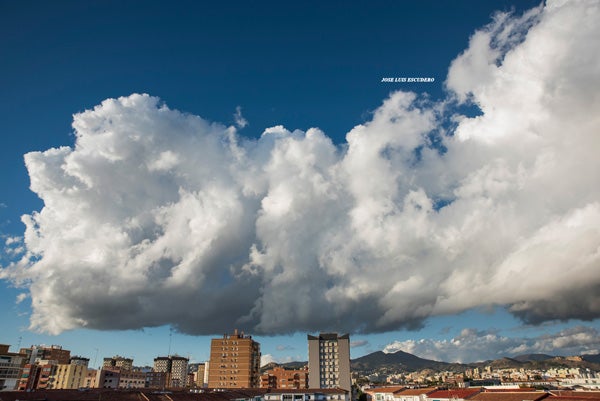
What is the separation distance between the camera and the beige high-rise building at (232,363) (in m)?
167

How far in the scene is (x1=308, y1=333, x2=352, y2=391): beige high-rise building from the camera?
530 ft

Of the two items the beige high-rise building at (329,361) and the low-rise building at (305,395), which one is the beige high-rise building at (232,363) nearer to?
the beige high-rise building at (329,361)

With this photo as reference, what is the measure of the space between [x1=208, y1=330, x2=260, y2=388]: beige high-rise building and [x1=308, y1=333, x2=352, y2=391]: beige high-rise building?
25485 millimetres

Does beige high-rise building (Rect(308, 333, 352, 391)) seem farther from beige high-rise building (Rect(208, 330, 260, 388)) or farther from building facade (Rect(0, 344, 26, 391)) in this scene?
building facade (Rect(0, 344, 26, 391))

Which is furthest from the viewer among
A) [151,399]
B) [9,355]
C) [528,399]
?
[9,355]

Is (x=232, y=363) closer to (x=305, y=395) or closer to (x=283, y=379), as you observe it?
(x=283, y=379)

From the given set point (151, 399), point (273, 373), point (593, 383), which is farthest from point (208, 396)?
point (593, 383)

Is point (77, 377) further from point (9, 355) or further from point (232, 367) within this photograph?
point (232, 367)

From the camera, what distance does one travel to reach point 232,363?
558ft

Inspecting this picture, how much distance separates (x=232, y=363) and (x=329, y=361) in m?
40.8

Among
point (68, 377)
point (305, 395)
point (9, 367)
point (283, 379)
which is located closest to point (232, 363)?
point (283, 379)

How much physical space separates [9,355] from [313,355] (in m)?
106

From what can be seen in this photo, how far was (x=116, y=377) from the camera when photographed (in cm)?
18262

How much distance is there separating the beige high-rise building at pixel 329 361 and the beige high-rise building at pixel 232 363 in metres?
25.5
